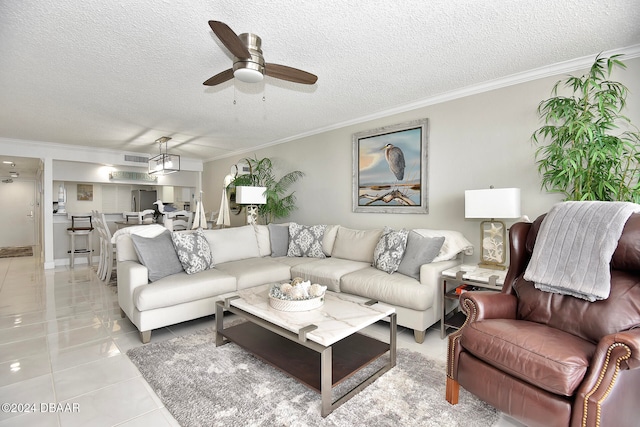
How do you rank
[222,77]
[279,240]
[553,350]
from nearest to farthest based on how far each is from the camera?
[553,350] < [222,77] < [279,240]

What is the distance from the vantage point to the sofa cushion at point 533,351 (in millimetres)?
1407

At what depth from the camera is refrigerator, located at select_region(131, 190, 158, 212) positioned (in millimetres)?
8586

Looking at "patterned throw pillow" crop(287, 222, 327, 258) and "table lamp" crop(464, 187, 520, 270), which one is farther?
"patterned throw pillow" crop(287, 222, 327, 258)

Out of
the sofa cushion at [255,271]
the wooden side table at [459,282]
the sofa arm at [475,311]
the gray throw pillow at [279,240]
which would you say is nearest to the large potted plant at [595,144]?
the wooden side table at [459,282]

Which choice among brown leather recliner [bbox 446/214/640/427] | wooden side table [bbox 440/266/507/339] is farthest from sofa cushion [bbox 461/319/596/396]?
wooden side table [bbox 440/266/507/339]

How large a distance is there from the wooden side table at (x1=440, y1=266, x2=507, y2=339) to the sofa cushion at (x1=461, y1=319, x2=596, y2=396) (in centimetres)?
75

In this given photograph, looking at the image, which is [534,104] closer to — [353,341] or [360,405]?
[353,341]

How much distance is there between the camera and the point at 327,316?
2.12 metres

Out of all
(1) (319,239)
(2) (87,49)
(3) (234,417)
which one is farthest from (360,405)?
(2) (87,49)

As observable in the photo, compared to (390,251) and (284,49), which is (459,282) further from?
(284,49)

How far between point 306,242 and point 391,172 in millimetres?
1481

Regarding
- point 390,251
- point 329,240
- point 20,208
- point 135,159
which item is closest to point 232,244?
point 329,240

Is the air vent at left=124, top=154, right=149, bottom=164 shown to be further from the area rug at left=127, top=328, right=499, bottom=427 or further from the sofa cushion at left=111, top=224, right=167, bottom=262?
the area rug at left=127, top=328, right=499, bottom=427

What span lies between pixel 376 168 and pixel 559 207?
95.1 inches
